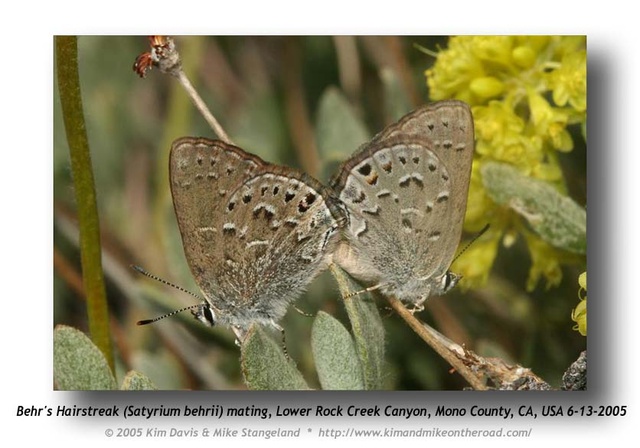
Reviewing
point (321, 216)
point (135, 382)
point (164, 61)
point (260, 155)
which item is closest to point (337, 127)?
point (260, 155)

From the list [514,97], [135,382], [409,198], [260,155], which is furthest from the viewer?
[260,155]

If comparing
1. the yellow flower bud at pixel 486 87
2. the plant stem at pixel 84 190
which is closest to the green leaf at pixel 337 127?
the yellow flower bud at pixel 486 87

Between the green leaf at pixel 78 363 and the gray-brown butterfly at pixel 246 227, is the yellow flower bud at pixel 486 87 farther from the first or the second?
the green leaf at pixel 78 363

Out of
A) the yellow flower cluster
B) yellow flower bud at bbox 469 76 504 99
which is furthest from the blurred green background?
yellow flower bud at bbox 469 76 504 99

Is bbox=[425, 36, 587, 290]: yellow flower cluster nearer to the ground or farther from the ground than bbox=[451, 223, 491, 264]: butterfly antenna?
farther from the ground

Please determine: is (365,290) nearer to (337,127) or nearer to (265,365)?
(265,365)

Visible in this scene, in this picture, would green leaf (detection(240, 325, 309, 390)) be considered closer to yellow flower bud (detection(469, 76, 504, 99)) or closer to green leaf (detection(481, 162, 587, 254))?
green leaf (detection(481, 162, 587, 254))
